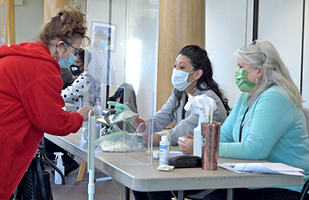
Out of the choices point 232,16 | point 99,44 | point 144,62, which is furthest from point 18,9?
point 144,62

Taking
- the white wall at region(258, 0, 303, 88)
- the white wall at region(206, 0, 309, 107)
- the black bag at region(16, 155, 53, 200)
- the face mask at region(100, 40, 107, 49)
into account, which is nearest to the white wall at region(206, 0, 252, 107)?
the white wall at region(206, 0, 309, 107)

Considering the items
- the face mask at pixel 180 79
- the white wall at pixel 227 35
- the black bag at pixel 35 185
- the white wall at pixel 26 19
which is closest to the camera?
the black bag at pixel 35 185

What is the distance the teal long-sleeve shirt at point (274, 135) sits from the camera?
171cm

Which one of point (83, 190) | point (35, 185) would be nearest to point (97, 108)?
point (35, 185)

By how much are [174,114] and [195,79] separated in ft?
1.01

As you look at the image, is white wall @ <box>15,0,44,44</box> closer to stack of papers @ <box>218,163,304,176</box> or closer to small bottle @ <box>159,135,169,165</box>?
small bottle @ <box>159,135,169,165</box>

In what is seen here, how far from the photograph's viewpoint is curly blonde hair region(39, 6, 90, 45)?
1891mm

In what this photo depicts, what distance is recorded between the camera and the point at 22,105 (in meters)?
1.66

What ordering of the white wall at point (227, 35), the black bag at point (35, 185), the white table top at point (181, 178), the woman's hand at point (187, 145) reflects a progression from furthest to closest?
1. the white wall at point (227, 35)
2. the black bag at point (35, 185)
3. the woman's hand at point (187, 145)
4. the white table top at point (181, 178)

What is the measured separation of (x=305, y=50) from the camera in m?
3.85

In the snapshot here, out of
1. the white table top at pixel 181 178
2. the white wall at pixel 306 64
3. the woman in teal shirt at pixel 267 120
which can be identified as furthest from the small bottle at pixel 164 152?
the white wall at pixel 306 64

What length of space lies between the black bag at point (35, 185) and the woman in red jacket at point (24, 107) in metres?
0.51

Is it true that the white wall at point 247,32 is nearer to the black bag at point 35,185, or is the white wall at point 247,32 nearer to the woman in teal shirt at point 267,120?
the woman in teal shirt at point 267,120

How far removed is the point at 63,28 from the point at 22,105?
1.52 ft
